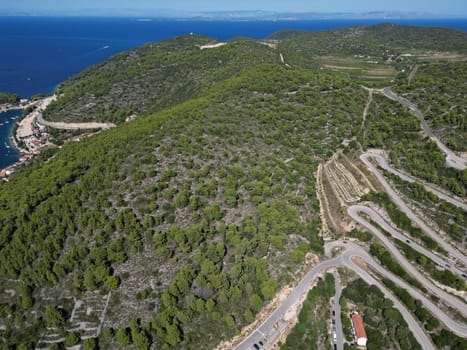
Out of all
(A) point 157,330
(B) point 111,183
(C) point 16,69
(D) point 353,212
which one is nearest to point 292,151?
(D) point 353,212

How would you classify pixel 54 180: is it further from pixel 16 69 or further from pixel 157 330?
pixel 16 69

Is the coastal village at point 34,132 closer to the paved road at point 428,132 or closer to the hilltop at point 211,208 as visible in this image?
the hilltop at point 211,208

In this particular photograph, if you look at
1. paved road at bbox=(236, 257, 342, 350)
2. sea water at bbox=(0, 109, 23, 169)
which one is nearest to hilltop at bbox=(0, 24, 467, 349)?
paved road at bbox=(236, 257, 342, 350)

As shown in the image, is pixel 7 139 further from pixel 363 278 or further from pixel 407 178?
pixel 407 178

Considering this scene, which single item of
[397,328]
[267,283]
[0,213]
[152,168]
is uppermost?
[152,168]

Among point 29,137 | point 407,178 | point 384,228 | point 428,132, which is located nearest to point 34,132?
point 29,137

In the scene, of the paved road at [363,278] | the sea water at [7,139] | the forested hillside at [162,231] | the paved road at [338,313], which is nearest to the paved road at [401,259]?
the paved road at [363,278]

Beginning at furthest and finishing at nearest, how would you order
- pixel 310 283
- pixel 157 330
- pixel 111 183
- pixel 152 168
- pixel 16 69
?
1. pixel 16 69
2. pixel 152 168
3. pixel 111 183
4. pixel 310 283
5. pixel 157 330
